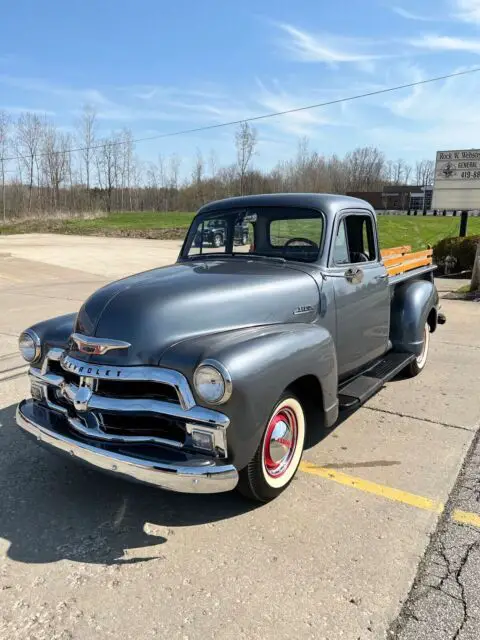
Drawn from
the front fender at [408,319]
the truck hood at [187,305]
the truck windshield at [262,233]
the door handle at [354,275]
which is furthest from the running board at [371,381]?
the truck windshield at [262,233]

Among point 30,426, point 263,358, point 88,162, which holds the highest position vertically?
point 88,162

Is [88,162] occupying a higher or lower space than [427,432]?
higher

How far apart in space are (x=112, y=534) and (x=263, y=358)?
129 centimetres

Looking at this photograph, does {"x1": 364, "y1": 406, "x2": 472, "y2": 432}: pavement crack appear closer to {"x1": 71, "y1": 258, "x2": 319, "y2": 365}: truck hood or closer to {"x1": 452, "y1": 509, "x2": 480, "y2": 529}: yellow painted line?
{"x1": 452, "y1": 509, "x2": 480, "y2": 529}: yellow painted line

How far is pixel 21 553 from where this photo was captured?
2656mm

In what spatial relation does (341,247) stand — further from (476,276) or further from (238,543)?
(476,276)

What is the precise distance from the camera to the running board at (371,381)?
3.73 meters

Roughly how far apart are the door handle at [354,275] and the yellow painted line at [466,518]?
1844 mm

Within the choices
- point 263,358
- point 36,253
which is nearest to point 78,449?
point 263,358

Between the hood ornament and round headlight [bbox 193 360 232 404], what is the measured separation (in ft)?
1.62

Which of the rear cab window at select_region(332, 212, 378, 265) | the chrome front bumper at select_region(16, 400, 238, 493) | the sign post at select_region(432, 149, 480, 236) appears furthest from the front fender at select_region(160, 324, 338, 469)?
the sign post at select_region(432, 149, 480, 236)

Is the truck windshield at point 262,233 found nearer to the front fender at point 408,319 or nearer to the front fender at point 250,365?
the front fender at point 250,365

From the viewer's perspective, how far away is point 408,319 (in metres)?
5.18

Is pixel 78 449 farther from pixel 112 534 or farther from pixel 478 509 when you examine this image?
pixel 478 509
